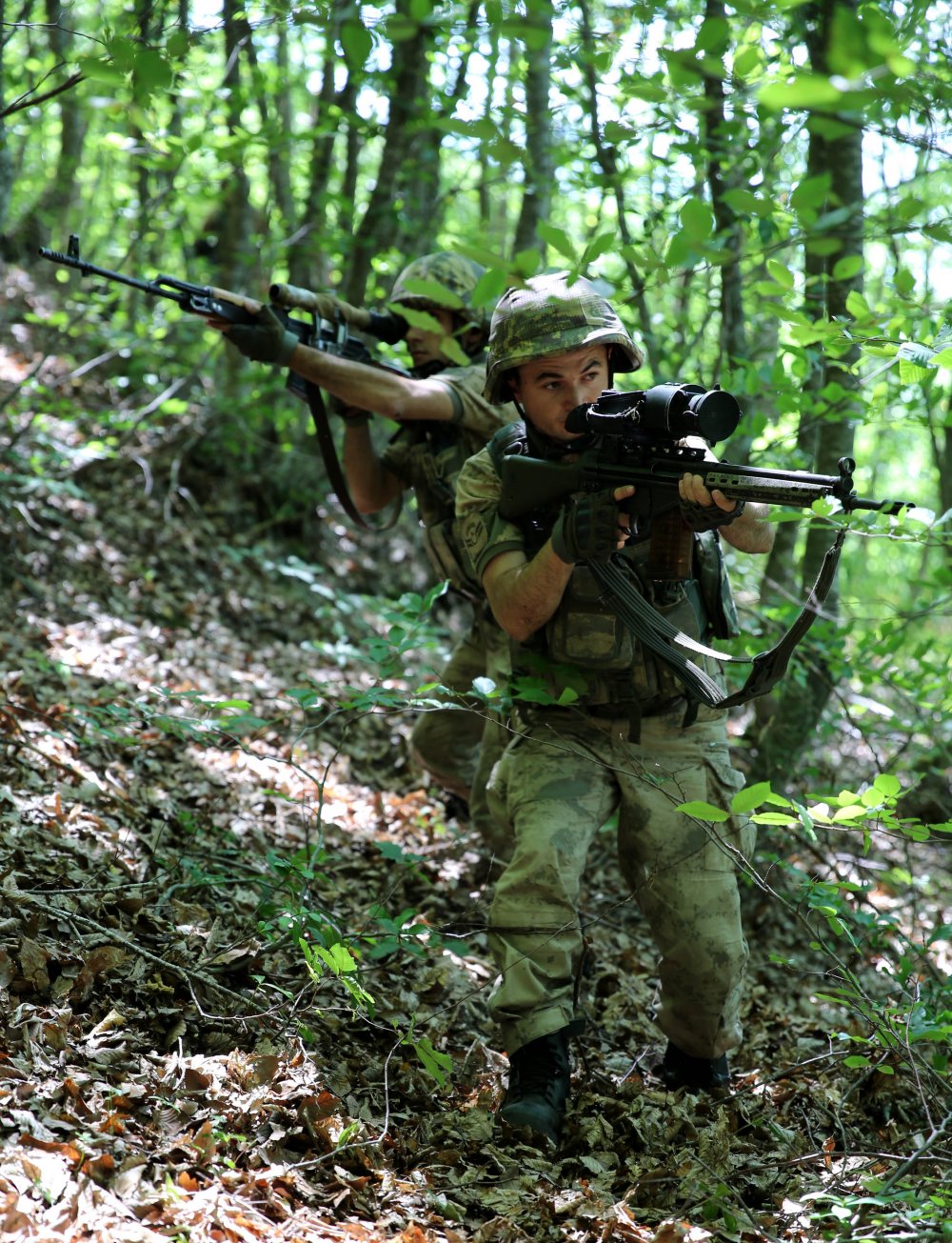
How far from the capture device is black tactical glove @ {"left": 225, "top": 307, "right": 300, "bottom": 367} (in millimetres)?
4871

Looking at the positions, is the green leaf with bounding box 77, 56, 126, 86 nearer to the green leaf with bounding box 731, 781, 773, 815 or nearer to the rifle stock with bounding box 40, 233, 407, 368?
the rifle stock with bounding box 40, 233, 407, 368

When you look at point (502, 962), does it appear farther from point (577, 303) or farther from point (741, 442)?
point (741, 442)

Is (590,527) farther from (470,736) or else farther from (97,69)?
(470,736)

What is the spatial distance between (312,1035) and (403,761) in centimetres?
319

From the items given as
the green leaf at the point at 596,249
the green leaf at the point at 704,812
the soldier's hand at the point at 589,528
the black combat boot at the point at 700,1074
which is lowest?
the black combat boot at the point at 700,1074

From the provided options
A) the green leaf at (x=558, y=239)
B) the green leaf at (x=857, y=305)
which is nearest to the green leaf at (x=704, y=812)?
the green leaf at (x=558, y=239)

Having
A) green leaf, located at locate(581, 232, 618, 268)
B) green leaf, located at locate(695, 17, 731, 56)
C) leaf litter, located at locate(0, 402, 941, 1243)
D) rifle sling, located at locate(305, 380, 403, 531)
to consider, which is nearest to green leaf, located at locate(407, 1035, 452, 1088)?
leaf litter, located at locate(0, 402, 941, 1243)

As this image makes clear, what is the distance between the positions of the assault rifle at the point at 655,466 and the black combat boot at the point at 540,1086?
1.71 m

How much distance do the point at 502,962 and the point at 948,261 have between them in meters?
11.8

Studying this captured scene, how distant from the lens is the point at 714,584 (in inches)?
149

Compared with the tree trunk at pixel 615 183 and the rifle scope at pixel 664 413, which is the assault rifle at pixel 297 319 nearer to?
the tree trunk at pixel 615 183

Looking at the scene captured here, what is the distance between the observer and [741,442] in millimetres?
5500

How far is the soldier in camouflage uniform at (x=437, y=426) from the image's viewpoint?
4.87 m

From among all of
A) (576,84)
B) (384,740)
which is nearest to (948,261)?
(576,84)
